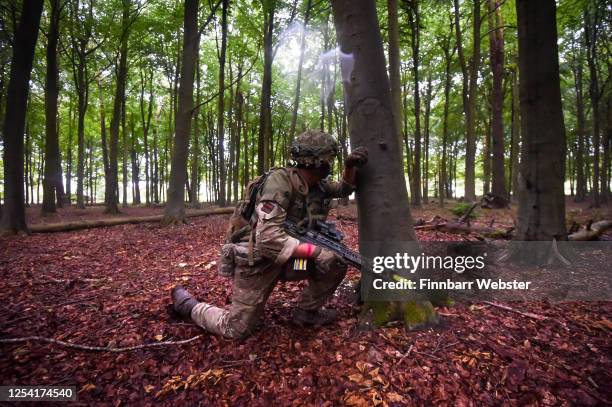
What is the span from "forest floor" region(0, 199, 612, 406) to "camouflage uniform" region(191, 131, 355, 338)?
0.69 ft

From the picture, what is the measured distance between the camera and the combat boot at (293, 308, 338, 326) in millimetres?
2871

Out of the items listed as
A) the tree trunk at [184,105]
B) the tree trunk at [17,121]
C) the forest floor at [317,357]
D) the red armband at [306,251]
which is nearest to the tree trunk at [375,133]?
the red armband at [306,251]

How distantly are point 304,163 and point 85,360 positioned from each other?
2.52m

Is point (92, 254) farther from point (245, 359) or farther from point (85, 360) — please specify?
point (245, 359)

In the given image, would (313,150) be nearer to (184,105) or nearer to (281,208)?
(281,208)

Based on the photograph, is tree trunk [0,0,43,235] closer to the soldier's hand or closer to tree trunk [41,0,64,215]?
tree trunk [41,0,64,215]

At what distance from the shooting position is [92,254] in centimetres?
604

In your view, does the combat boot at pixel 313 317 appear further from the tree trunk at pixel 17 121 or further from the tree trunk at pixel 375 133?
the tree trunk at pixel 17 121

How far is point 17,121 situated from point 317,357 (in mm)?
9759

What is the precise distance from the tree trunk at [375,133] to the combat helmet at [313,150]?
37 cm

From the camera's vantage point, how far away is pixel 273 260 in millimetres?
2455

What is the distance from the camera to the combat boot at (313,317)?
113 inches

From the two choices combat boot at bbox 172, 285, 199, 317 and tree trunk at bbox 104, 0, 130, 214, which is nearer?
combat boot at bbox 172, 285, 199, 317

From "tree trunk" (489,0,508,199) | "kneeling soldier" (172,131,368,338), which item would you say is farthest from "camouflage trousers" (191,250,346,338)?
"tree trunk" (489,0,508,199)
